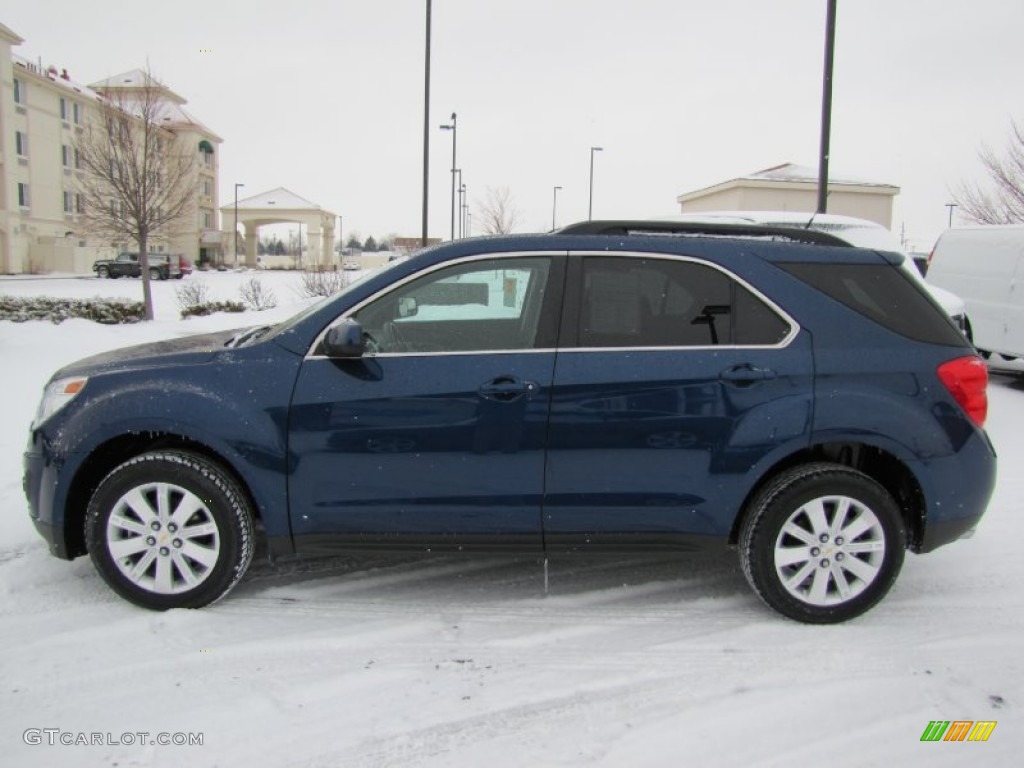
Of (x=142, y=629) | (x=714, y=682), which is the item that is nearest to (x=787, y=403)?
(x=714, y=682)

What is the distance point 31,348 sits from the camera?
→ 37.8 feet

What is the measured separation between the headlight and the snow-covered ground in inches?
35.2

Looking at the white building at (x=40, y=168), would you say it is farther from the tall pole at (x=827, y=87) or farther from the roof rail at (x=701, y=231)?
the roof rail at (x=701, y=231)

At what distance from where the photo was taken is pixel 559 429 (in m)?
3.61

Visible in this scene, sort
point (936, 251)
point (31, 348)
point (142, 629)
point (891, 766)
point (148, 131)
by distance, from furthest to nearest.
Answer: point (148, 131) < point (936, 251) < point (31, 348) < point (142, 629) < point (891, 766)

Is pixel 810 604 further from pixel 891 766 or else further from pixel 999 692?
pixel 891 766

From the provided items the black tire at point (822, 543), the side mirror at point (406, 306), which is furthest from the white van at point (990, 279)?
the side mirror at point (406, 306)

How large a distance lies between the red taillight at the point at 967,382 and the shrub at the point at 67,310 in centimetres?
1542

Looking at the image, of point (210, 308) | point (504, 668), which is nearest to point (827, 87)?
point (504, 668)

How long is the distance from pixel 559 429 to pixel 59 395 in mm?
2365

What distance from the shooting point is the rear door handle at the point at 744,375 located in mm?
3639

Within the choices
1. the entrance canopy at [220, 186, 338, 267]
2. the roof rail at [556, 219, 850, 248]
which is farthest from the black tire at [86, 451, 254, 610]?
the entrance canopy at [220, 186, 338, 267]

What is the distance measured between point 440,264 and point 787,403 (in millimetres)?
1705

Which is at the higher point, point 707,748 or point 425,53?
point 425,53
